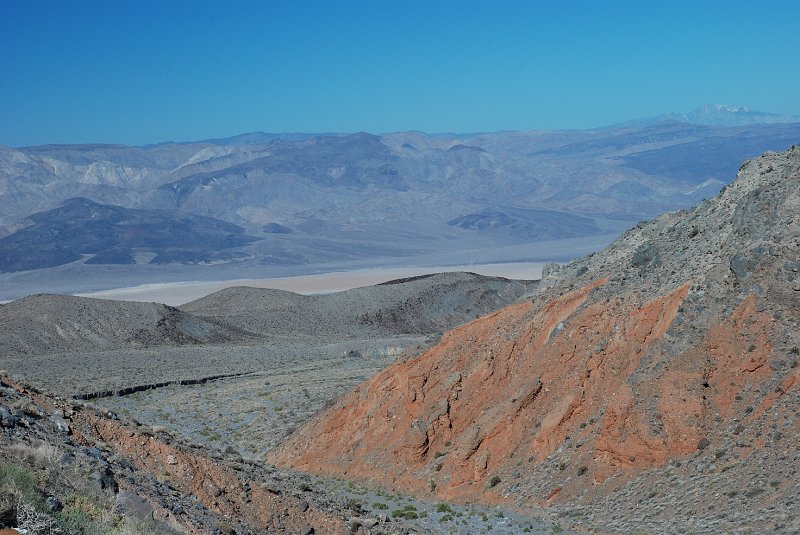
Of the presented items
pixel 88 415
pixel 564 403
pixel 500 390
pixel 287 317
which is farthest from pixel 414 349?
pixel 287 317

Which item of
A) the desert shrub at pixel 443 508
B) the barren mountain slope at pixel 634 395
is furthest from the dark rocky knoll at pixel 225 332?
the desert shrub at pixel 443 508

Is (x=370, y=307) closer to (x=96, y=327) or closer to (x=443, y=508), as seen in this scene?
(x=96, y=327)

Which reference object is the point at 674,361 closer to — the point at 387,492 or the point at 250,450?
the point at 387,492

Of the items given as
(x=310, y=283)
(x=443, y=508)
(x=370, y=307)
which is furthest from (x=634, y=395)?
(x=310, y=283)

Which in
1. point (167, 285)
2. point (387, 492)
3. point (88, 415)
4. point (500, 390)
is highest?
point (88, 415)

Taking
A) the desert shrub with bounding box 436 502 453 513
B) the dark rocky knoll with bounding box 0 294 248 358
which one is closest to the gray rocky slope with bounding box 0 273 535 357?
the dark rocky knoll with bounding box 0 294 248 358
